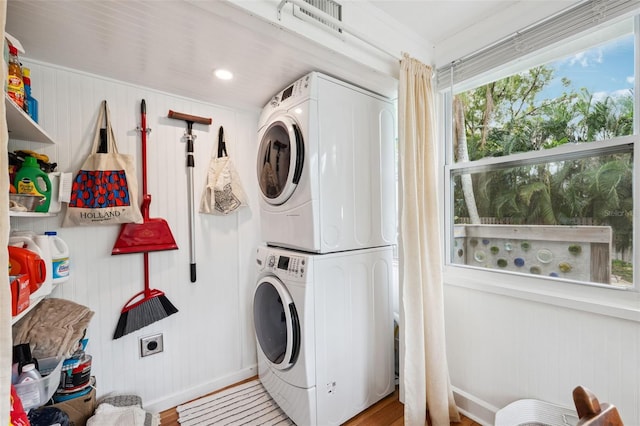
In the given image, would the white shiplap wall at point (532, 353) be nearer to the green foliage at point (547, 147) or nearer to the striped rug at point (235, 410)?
the green foliage at point (547, 147)

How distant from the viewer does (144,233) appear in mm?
1758

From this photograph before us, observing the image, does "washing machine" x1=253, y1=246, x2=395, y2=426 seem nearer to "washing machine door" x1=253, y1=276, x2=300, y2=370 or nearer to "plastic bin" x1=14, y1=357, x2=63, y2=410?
"washing machine door" x1=253, y1=276, x2=300, y2=370

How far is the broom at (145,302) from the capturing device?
1702 mm

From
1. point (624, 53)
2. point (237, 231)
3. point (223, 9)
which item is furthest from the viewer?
point (237, 231)

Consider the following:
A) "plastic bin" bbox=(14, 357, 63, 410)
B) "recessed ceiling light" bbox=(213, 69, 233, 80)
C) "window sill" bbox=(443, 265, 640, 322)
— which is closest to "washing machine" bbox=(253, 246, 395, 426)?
"window sill" bbox=(443, 265, 640, 322)

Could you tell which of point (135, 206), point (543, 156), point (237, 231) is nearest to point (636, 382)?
point (543, 156)

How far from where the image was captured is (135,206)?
1.63 metres

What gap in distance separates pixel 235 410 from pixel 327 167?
5.52 ft

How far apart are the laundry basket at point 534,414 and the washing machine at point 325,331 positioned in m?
0.70

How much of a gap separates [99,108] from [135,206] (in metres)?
0.65

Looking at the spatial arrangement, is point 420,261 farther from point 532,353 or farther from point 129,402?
point 129,402

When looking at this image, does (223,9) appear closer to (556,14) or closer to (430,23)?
(430,23)

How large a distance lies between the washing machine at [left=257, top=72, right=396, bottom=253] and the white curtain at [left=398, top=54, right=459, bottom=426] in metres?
0.24

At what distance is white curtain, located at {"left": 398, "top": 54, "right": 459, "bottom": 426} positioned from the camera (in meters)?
1.60
